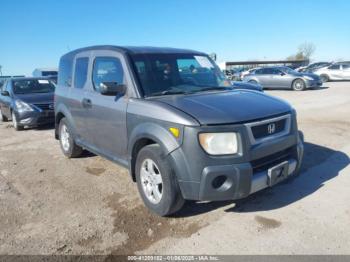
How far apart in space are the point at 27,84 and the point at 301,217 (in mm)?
9661

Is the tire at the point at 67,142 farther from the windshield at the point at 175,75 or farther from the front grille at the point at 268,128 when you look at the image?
Answer: the front grille at the point at 268,128

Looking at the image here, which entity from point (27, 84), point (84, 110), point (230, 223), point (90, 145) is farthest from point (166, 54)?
point (27, 84)

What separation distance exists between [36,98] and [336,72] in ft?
77.9

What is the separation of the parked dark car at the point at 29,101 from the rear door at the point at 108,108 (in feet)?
16.5

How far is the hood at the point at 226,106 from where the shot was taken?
3.14 m

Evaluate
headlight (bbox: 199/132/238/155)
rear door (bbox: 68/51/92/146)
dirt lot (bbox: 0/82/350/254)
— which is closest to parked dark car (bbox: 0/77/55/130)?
dirt lot (bbox: 0/82/350/254)

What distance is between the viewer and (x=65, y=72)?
229 inches

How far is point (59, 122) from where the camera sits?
6.28m

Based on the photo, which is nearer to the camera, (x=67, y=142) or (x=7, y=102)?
(x=67, y=142)

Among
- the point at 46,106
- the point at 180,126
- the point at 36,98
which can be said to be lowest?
the point at 46,106

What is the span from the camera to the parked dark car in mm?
9148

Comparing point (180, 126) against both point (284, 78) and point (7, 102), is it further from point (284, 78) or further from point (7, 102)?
point (284, 78)

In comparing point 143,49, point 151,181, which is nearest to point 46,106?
point 143,49

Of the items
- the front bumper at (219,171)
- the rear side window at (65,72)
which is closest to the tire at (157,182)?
the front bumper at (219,171)
